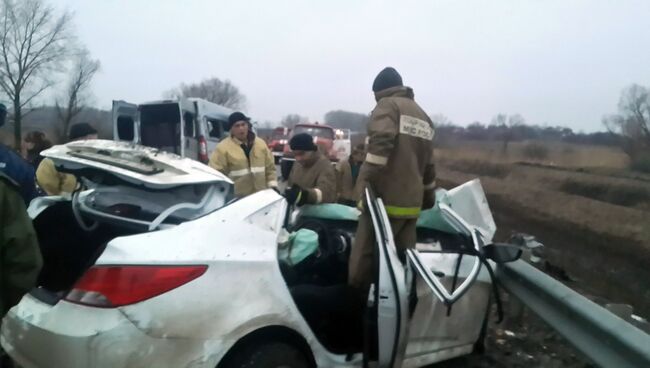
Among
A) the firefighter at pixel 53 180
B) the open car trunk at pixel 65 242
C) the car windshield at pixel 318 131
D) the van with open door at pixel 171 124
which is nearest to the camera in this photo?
the open car trunk at pixel 65 242

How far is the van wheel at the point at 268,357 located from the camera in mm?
2363

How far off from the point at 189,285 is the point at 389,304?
1.06 metres

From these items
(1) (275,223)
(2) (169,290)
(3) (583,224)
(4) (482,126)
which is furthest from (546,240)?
(4) (482,126)

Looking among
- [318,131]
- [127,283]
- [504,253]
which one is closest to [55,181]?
[127,283]

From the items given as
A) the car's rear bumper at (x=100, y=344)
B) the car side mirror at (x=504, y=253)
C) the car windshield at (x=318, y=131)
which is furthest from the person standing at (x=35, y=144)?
the car windshield at (x=318, y=131)

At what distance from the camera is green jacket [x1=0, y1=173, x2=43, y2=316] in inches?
92.4

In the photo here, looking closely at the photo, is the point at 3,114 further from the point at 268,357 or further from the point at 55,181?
the point at 268,357

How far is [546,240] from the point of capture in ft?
33.6

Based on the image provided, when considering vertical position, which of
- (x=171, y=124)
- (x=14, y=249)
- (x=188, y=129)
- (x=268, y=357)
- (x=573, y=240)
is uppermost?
(x=171, y=124)

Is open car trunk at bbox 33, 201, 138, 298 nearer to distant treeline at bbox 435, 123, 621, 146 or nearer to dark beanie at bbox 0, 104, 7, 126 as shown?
dark beanie at bbox 0, 104, 7, 126

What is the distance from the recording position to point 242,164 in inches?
232

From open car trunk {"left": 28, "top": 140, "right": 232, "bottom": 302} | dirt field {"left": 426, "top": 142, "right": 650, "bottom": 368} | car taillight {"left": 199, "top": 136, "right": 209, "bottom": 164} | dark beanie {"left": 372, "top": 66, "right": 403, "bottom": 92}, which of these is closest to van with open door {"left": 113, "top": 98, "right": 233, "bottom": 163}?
car taillight {"left": 199, "top": 136, "right": 209, "bottom": 164}

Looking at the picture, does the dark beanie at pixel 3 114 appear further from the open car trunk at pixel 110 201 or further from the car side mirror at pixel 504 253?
the car side mirror at pixel 504 253

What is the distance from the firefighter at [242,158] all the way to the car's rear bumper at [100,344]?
11.5 ft
